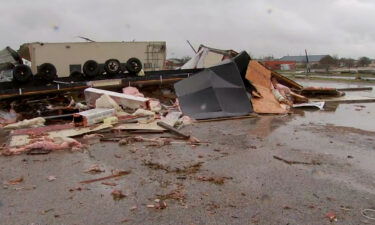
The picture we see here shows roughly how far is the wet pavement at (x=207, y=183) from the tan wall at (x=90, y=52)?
40.2 ft

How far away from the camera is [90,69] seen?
43.5 ft

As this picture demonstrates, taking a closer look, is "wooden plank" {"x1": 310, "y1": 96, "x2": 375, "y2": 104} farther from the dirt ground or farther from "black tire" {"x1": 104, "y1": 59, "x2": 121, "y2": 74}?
"black tire" {"x1": 104, "y1": 59, "x2": 121, "y2": 74}

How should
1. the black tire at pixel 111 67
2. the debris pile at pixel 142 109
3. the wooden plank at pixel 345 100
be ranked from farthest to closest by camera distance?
the wooden plank at pixel 345 100 < the black tire at pixel 111 67 < the debris pile at pixel 142 109

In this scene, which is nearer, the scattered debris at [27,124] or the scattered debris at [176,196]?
the scattered debris at [176,196]

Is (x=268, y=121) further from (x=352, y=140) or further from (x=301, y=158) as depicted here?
(x=301, y=158)

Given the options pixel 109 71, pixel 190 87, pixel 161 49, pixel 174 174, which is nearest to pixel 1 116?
pixel 109 71

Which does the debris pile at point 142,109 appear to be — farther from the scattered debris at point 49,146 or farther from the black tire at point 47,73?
the black tire at point 47,73

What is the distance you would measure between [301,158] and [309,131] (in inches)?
103

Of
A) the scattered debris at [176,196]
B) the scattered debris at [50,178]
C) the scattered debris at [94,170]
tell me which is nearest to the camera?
the scattered debris at [176,196]

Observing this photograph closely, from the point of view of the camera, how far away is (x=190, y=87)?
11609mm

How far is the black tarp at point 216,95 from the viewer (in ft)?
34.7

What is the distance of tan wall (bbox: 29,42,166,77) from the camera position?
1766 cm

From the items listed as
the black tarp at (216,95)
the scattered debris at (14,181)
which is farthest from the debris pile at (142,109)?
the scattered debris at (14,181)

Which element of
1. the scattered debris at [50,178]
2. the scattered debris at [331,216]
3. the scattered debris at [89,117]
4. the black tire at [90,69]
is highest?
the black tire at [90,69]
